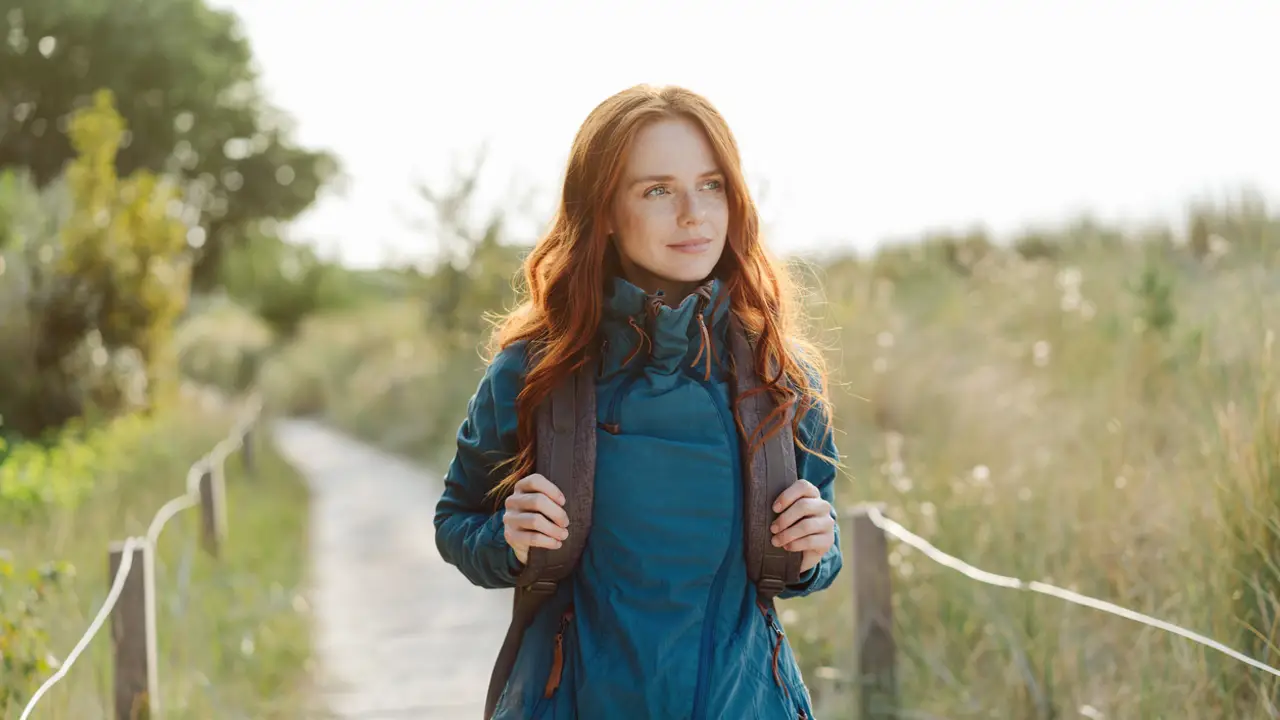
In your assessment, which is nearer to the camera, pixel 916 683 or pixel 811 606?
pixel 916 683

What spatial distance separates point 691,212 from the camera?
2.21m

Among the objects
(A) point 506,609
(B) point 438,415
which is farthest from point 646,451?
(B) point 438,415

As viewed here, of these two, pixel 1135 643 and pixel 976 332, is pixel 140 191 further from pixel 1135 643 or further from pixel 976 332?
pixel 1135 643

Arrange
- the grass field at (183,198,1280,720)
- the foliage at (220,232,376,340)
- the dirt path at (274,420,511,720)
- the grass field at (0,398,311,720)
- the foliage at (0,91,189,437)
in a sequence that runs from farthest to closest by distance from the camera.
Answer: the foliage at (220,232,376,340) < the foliage at (0,91,189,437) < the dirt path at (274,420,511,720) < the grass field at (0,398,311,720) < the grass field at (183,198,1280,720)

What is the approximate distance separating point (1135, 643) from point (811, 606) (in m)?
1.75

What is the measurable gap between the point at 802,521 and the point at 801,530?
0.07 ft

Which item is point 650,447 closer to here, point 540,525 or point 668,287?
point 540,525

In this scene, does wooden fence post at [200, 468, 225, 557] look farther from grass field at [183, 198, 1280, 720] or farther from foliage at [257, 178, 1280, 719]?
grass field at [183, 198, 1280, 720]

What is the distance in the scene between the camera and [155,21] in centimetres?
2941

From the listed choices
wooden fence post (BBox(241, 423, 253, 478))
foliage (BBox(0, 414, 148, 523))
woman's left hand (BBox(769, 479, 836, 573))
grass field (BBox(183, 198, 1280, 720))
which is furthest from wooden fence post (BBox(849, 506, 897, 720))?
wooden fence post (BBox(241, 423, 253, 478))

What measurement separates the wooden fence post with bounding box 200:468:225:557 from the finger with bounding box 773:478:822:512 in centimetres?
695

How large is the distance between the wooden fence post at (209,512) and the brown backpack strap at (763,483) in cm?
688

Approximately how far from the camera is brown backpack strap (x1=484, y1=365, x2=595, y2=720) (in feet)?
6.76

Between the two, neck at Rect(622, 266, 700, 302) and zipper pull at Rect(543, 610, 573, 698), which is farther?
neck at Rect(622, 266, 700, 302)
